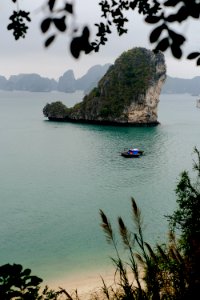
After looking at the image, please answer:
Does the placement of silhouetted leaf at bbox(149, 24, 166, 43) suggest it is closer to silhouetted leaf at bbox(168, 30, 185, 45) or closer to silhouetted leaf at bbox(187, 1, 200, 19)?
silhouetted leaf at bbox(168, 30, 185, 45)

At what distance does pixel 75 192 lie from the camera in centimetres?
3522

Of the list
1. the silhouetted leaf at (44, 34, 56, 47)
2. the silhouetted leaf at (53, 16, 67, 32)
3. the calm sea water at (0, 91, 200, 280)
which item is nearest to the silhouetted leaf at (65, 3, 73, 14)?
the silhouetted leaf at (53, 16, 67, 32)

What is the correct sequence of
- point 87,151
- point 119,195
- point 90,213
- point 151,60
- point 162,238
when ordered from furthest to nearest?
point 151,60
point 87,151
point 119,195
point 90,213
point 162,238

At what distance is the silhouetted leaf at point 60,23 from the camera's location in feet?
6.38

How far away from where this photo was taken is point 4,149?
5984 cm

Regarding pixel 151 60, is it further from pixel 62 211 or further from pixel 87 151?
pixel 62 211

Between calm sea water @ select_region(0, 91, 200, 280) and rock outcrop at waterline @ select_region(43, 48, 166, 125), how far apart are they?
20.4 meters

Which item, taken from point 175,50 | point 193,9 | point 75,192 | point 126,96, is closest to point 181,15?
point 193,9

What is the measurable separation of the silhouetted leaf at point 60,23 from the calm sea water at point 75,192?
863cm

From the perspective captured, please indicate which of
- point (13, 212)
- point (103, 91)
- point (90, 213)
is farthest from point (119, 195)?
point (103, 91)

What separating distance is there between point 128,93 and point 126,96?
1271 mm

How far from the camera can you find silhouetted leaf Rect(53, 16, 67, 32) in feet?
6.38

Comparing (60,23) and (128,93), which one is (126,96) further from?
(60,23)

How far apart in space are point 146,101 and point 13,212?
6818cm
